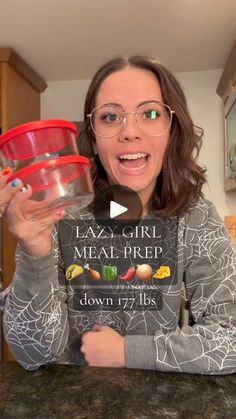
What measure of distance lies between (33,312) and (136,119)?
42 centimetres

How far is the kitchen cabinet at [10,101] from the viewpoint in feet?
7.14

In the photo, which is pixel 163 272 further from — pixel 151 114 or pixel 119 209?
pixel 151 114

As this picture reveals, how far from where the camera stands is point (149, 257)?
825 millimetres

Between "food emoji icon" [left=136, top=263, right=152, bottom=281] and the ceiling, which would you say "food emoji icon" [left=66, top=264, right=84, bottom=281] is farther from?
the ceiling

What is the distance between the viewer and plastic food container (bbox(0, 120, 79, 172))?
0.48 m

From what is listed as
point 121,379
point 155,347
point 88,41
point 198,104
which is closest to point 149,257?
point 155,347

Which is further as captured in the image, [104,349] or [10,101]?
[10,101]

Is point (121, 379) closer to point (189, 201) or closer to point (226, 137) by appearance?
point (189, 201)

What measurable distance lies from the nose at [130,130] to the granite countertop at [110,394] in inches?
17.4

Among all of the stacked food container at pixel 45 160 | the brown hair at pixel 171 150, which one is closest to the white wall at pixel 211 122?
the brown hair at pixel 171 150

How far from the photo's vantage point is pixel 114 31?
1992 millimetres

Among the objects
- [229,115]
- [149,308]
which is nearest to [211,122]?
[229,115]

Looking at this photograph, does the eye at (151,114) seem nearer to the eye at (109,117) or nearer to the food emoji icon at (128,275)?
the eye at (109,117)

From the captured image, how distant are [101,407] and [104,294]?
392 mm
